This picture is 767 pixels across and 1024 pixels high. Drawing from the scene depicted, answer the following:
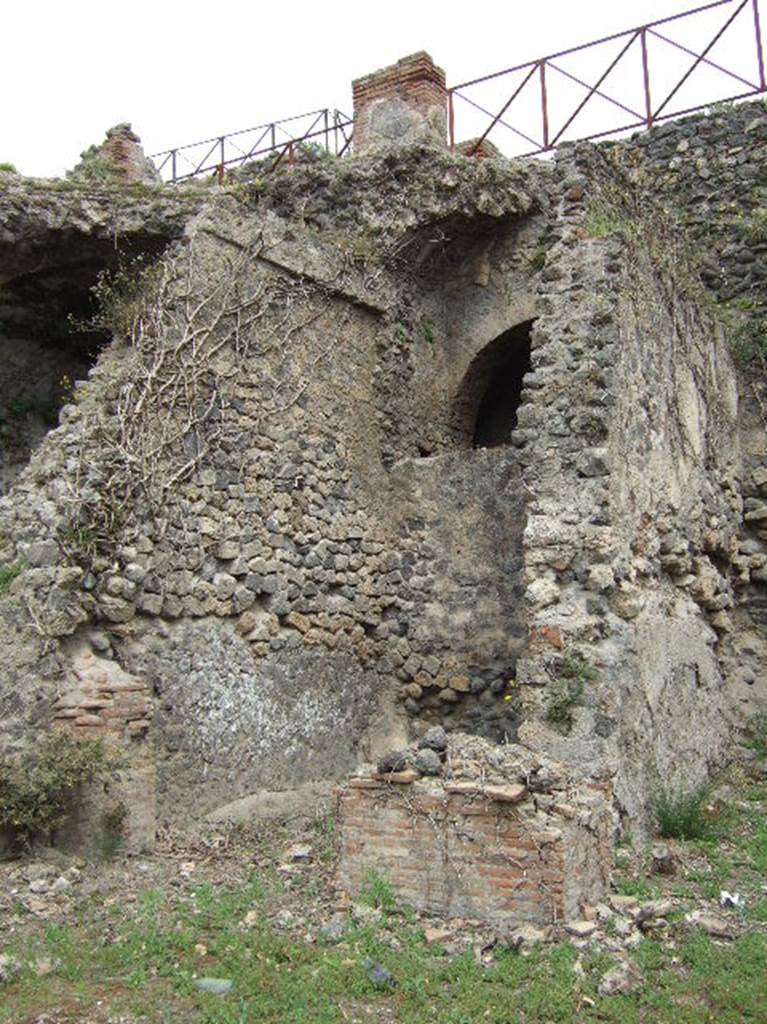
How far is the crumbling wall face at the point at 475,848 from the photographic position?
4.90m

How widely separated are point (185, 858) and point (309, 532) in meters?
2.76

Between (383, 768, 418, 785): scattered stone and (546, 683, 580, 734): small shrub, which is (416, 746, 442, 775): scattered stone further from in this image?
(546, 683, 580, 734): small shrub

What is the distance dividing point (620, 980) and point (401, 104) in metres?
9.15

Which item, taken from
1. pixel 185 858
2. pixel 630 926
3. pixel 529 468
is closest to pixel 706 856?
pixel 630 926

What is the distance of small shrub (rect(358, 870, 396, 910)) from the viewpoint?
16.9 feet

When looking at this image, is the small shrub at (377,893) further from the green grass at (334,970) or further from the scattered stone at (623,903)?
the scattered stone at (623,903)

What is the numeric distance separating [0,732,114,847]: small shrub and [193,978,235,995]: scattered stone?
1.89 metres

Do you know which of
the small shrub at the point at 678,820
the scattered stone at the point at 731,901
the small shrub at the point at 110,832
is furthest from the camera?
the small shrub at the point at 678,820

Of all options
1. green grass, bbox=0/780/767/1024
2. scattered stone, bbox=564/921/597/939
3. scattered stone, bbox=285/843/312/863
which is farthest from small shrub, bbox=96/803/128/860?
scattered stone, bbox=564/921/597/939

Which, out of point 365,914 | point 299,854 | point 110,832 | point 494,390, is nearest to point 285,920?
point 365,914

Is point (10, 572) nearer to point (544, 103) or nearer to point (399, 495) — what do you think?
point (399, 495)

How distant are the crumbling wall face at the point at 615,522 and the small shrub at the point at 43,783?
8.58 ft

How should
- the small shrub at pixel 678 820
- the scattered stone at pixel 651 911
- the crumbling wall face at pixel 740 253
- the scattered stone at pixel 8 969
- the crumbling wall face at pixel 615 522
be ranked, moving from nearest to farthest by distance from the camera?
1. the scattered stone at pixel 8 969
2. the scattered stone at pixel 651 911
3. the crumbling wall face at pixel 615 522
4. the small shrub at pixel 678 820
5. the crumbling wall face at pixel 740 253

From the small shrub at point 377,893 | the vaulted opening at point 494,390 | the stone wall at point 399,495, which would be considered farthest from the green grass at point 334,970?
the vaulted opening at point 494,390
